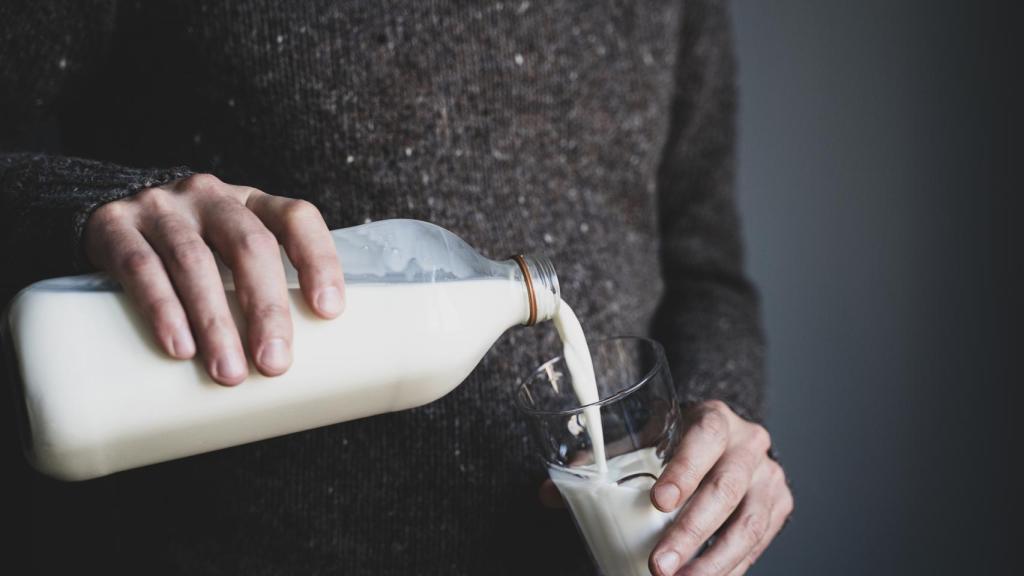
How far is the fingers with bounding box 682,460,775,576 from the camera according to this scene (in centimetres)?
60

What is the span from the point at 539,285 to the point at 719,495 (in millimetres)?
202

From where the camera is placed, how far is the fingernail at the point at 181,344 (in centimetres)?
43

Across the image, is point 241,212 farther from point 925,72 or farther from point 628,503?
point 925,72

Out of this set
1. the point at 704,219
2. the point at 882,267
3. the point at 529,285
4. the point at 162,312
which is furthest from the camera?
the point at 882,267

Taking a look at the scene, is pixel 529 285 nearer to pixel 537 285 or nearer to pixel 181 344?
pixel 537 285

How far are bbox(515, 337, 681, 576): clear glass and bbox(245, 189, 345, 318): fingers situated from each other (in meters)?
0.18

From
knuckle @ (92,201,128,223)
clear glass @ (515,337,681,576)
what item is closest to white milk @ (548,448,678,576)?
clear glass @ (515,337,681,576)

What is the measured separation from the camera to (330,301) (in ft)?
1.50

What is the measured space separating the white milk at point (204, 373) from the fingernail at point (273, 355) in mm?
26

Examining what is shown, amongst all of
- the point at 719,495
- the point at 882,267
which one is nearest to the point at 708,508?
the point at 719,495

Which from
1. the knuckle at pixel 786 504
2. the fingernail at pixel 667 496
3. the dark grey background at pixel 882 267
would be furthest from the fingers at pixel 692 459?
the dark grey background at pixel 882 267

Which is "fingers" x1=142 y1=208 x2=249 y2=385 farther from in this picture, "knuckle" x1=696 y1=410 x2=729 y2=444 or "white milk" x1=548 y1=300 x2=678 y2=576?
"knuckle" x1=696 y1=410 x2=729 y2=444

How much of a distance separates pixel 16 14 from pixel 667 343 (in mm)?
687

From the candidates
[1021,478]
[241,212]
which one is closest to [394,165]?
[241,212]
